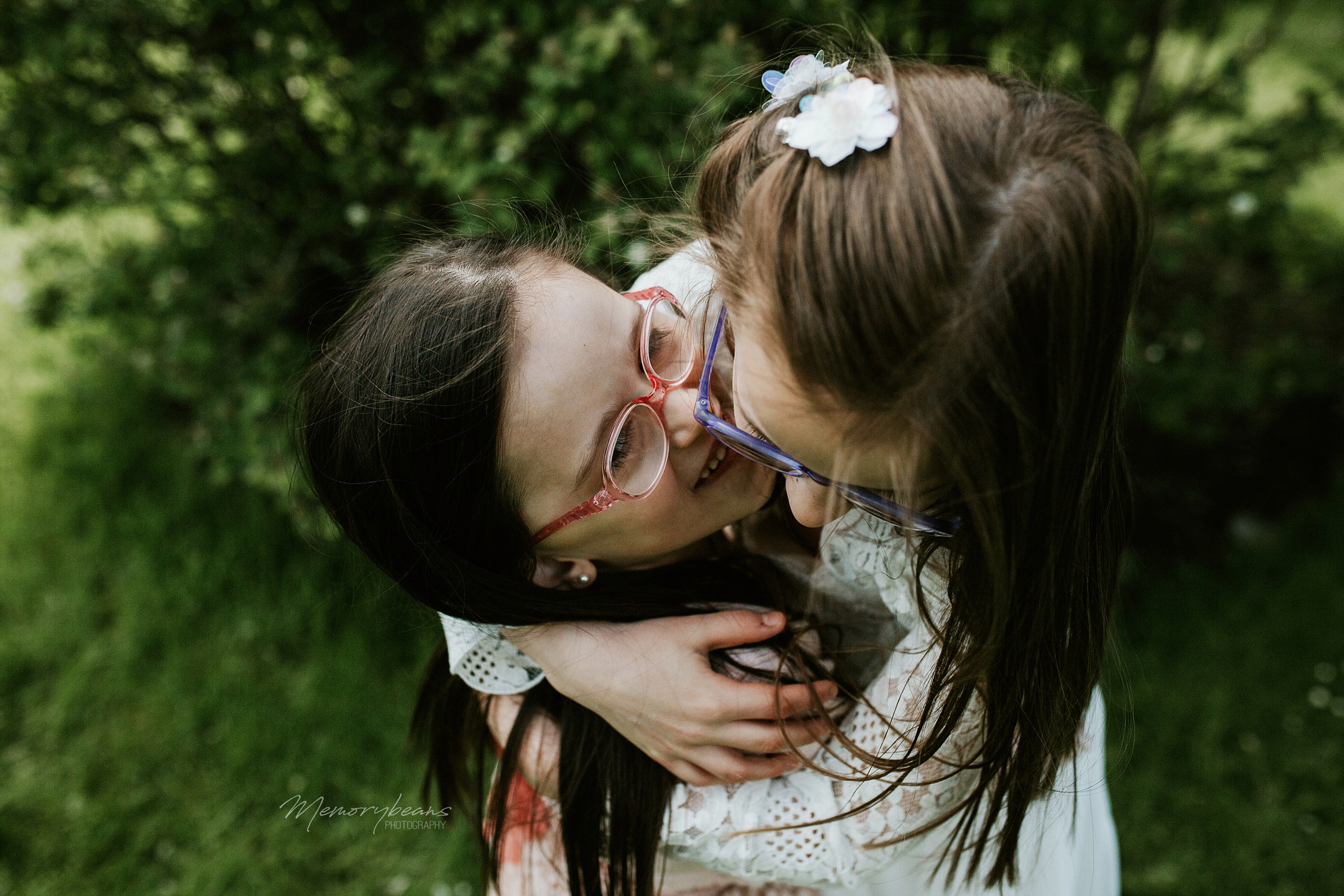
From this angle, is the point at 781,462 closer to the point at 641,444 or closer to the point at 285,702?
the point at 641,444

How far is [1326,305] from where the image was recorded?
3.12 metres

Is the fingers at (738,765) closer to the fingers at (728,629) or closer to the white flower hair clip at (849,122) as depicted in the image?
the fingers at (728,629)

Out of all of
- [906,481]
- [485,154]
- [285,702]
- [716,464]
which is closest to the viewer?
[906,481]

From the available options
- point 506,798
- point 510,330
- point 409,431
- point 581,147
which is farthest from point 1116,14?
point 506,798

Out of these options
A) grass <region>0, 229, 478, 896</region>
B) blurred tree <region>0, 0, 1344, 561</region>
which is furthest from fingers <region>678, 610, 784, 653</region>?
grass <region>0, 229, 478, 896</region>

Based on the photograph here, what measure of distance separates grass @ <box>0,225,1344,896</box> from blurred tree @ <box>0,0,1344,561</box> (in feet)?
1.12

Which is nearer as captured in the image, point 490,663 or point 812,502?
Result: point 812,502

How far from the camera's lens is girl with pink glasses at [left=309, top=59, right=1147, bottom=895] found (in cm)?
91

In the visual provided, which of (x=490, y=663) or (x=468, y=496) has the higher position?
(x=468, y=496)

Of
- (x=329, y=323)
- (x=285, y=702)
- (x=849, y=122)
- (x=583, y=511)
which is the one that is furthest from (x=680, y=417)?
(x=285, y=702)

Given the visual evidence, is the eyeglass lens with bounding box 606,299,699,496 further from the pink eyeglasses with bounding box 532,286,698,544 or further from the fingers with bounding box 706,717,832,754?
the fingers with bounding box 706,717,832,754

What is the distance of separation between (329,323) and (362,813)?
146 centimetres

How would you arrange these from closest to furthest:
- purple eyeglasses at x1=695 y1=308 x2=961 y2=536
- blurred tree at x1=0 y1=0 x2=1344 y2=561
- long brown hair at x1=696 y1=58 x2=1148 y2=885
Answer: long brown hair at x1=696 y1=58 x2=1148 y2=885 → purple eyeglasses at x1=695 y1=308 x2=961 y2=536 → blurred tree at x1=0 y1=0 x2=1344 y2=561

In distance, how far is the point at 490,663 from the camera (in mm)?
1651
